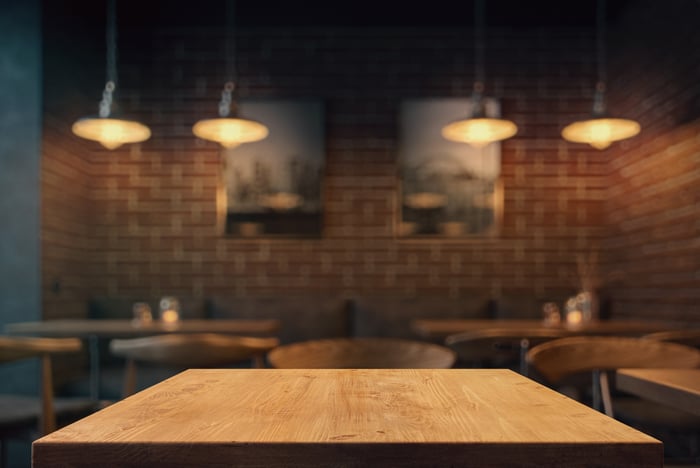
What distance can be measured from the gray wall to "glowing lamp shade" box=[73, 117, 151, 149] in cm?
75

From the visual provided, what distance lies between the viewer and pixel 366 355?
224 centimetres

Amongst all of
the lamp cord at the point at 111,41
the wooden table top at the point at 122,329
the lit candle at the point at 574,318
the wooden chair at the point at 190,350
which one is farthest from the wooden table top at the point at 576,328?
the lamp cord at the point at 111,41

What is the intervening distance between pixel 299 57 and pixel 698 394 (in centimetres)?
430

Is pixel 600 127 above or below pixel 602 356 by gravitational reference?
above

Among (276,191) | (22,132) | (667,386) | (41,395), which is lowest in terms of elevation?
(41,395)

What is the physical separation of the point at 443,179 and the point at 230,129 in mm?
1890

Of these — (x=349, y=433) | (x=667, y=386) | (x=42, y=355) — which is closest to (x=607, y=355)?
(x=667, y=386)

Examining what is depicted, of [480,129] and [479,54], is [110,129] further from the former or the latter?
[479,54]

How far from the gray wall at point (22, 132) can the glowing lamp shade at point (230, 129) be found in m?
1.19

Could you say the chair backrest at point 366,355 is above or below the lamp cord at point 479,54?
below

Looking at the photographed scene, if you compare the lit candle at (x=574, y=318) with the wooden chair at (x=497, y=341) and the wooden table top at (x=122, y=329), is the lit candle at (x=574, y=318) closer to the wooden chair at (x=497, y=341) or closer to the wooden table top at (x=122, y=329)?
the wooden chair at (x=497, y=341)

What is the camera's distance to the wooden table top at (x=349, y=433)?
0.85m

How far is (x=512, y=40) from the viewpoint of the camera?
5.18 metres

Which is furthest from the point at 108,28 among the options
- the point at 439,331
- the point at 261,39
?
the point at 439,331
